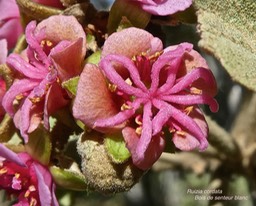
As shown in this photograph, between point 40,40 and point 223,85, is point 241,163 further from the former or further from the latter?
point 40,40

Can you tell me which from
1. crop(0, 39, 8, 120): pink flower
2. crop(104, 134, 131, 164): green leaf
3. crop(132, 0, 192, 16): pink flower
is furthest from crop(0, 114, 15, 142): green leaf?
crop(132, 0, 192, 16): pink flower

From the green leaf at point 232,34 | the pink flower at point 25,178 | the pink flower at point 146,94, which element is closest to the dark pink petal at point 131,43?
the pink flower at point 146,94

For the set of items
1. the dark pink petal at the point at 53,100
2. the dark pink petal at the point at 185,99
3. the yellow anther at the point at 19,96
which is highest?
the dark pink petal at the point at 185,99

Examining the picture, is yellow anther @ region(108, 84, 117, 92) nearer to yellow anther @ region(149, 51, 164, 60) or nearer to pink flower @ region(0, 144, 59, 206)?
yellow anther @ region(149, 51, 164, 60)

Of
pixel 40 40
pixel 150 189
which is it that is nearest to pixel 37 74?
pixel 40 40

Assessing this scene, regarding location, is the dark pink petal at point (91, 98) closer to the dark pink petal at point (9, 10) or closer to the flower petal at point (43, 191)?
the flower petal at point (43, 191)


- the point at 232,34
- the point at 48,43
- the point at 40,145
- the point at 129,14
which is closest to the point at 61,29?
the point at 48,43
